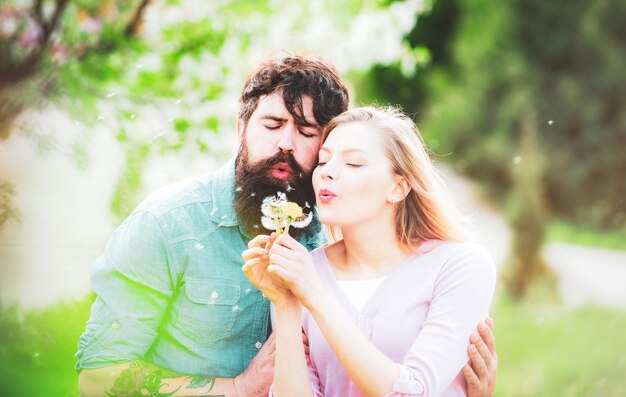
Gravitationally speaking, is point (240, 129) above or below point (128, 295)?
above

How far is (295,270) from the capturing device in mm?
1779

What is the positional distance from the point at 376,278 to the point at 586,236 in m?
8.57

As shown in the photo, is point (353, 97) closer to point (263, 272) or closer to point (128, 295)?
point (128, 295)

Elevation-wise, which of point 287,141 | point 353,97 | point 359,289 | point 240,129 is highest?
point 353,97

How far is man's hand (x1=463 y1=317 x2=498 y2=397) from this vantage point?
6.56ft

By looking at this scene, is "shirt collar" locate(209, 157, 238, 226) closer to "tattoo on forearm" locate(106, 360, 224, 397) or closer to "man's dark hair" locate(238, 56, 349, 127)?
"man's dark hair" locate(238, 56, 349, 127)

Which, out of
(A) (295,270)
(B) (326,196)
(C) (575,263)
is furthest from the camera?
(C) (575,263)

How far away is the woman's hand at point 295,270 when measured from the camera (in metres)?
1.77

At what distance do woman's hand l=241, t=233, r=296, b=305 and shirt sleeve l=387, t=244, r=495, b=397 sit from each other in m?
0.36

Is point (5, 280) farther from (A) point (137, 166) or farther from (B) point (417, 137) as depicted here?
(B) point (417, 137)

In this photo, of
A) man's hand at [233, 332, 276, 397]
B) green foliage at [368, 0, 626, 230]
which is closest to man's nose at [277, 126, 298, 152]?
man's hand at [233, 332, 276, 397]

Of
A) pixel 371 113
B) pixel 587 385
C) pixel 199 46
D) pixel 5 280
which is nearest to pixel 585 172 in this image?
pixel 587 385

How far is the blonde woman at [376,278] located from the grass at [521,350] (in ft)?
9.06

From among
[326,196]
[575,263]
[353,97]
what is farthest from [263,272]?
[575,263]
